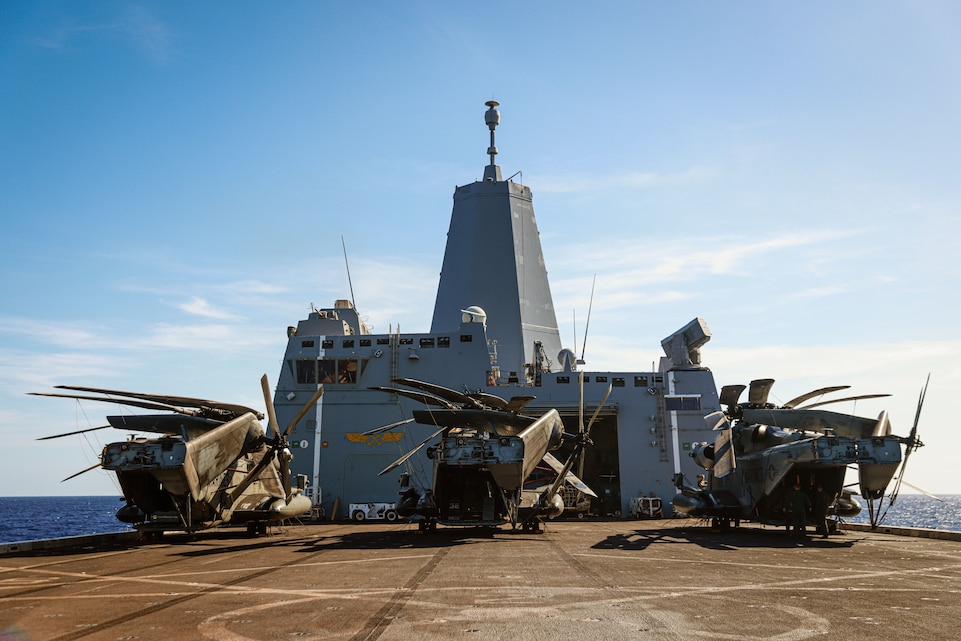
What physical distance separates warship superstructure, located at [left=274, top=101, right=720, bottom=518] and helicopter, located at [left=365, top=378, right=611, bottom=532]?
33.8ft

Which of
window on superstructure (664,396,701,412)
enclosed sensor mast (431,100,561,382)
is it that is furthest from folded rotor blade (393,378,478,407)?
window on superstructure (664,396,701,412)

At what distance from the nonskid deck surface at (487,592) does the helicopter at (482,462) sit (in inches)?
99.8

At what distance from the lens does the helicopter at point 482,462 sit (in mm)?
20688

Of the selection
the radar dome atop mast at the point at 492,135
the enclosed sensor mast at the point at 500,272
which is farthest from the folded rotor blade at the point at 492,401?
the radar dome atop mast at the point at 492,135

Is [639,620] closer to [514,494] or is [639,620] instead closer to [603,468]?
[514,494]

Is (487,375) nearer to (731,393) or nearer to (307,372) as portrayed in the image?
(307,372)

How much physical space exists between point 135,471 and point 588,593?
13.8 meters

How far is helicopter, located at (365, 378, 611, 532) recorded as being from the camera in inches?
814

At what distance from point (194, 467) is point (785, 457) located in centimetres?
1634

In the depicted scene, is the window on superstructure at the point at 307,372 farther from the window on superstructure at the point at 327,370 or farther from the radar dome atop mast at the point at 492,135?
the radar dome atop mast at the point at 492,135

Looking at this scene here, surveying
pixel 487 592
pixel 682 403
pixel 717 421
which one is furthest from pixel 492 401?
pixel 682 403

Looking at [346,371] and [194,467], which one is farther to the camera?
[346,371]

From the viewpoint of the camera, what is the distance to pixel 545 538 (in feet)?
71.0

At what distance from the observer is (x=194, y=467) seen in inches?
726
